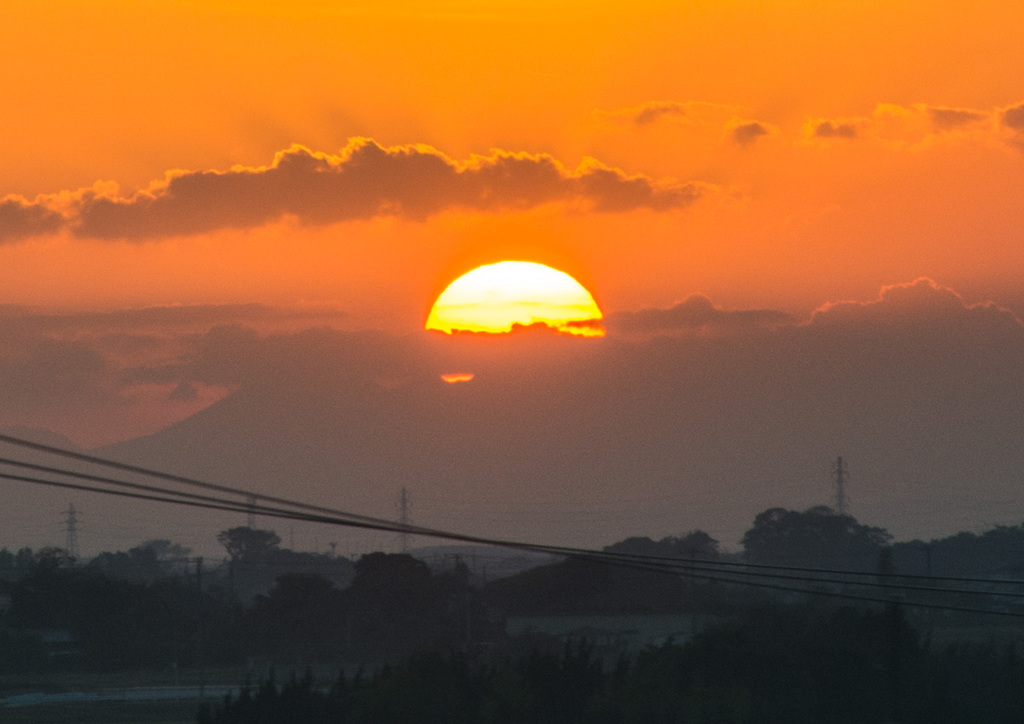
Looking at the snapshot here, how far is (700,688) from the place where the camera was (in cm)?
5562

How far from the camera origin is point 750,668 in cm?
5984

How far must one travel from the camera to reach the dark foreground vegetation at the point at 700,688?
52688 mm

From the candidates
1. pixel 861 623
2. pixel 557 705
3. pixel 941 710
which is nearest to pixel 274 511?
pixel 557 705

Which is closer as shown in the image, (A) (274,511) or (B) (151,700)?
(A) (274,511)

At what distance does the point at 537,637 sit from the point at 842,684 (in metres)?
42.6

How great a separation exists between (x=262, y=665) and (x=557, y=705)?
2476 inches

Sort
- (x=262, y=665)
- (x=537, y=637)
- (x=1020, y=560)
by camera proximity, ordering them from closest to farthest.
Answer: (x=537, y=637) → (x=262, y=665) → (x=1020, y=560)

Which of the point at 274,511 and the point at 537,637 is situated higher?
the point at 274,511

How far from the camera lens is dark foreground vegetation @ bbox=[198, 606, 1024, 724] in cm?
5269

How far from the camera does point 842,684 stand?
57.6 metres

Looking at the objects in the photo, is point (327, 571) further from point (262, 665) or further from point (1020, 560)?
point (1020, 560)

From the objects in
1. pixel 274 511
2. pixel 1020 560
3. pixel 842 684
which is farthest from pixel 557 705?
pixel 1020 560

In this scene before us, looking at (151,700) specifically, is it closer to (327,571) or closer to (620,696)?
(620,696)

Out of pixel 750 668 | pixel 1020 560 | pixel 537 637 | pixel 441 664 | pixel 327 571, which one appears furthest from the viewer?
pixel 327 571
